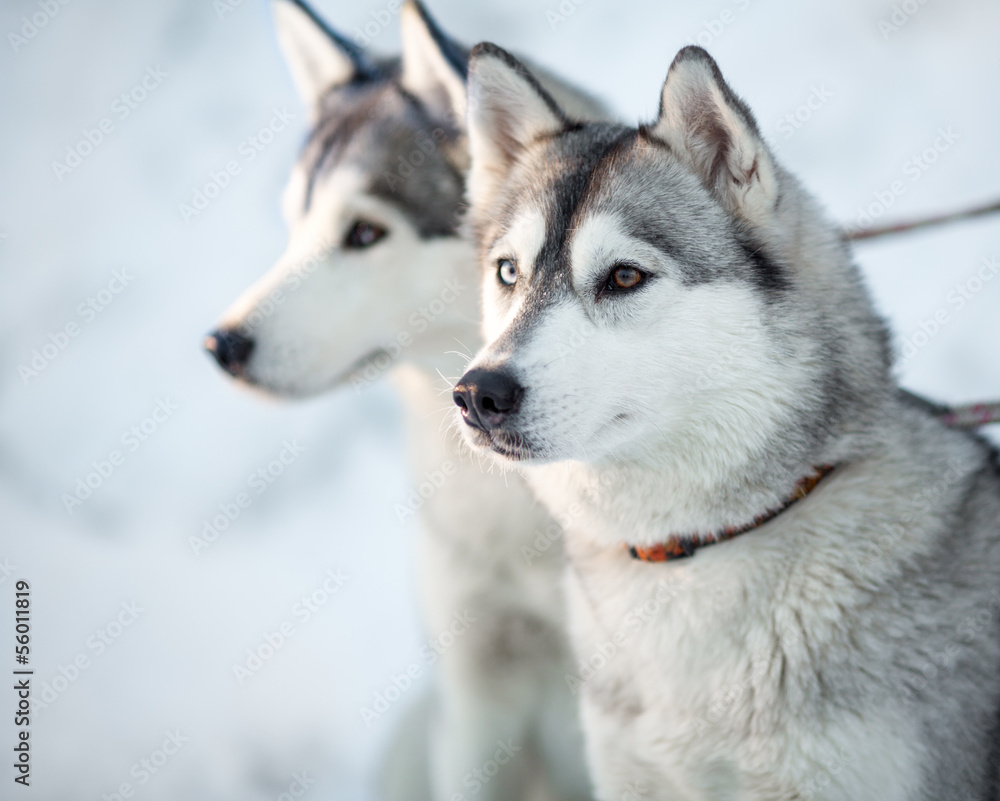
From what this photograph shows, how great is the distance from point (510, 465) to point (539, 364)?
10.5 inches

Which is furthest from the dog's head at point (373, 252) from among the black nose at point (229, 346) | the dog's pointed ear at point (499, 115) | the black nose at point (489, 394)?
the black nose at point (489, 394)

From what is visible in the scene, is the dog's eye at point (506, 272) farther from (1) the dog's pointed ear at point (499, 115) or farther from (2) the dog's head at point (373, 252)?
(2) the dog's head at point (373, 252)

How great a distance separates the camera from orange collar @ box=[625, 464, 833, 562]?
1.66m

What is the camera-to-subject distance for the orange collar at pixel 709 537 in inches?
65.5

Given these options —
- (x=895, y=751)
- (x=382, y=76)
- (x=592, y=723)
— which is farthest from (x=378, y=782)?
(x=382, y=76)

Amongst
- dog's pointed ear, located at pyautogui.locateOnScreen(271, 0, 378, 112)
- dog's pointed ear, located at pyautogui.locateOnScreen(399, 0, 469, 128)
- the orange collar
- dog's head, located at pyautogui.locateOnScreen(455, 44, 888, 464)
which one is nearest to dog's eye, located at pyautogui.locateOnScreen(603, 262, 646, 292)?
dog's head, located at pyautogui.locateOnScreen(455, 44, 888, 464)

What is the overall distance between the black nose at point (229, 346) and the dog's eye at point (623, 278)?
1.20m

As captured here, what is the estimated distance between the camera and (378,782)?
115 inches

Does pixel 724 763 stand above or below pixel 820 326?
below

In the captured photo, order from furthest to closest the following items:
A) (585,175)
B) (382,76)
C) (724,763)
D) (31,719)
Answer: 1. (31,719)
2. (382,76)
3. (585,175)
4. (724,763)

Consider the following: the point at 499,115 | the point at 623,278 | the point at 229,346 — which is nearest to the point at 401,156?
the point at 499,115

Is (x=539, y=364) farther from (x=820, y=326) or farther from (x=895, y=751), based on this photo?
(x=895, y=751)

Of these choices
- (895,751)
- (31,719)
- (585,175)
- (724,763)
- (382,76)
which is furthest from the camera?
(31,719)

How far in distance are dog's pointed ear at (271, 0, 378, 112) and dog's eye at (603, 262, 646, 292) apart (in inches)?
64.4
